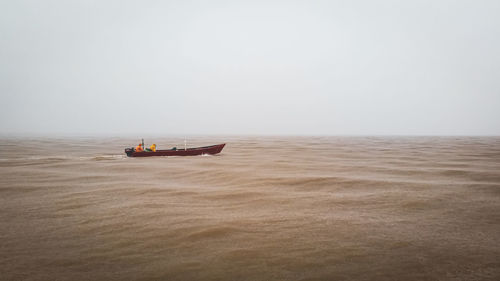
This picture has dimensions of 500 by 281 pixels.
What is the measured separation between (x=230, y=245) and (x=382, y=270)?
2862 mm

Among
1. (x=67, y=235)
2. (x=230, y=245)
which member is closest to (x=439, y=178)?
(x=230, y=245)

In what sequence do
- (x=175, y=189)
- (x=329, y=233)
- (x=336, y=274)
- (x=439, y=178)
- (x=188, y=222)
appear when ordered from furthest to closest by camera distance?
(x=439, y=178) → (x=175, y=189) → (x=188, y=222) → (x=329, y=233) → (x=336, y=274)

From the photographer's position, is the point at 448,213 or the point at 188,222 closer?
the point at 188,222

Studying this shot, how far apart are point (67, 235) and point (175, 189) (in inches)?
199

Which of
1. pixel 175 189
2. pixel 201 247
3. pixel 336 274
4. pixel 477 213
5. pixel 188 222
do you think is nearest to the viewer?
pixel 336 274

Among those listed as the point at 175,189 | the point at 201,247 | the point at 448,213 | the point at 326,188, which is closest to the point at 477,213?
the point at 448,213

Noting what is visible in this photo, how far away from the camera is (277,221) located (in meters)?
7.30

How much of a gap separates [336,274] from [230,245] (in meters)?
2.18

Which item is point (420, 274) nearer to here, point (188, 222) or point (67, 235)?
point (188, 222)

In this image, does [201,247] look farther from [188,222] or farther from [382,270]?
[382,270]

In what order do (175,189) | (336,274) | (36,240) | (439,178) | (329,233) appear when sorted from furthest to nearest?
(439,178), (175,189), (329,233), (36,240), (336,274)

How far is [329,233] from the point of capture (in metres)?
6.45

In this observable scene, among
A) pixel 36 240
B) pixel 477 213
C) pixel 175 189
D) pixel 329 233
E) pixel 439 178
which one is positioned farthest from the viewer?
pixel 439 178

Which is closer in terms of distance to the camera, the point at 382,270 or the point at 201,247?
the point at 382,270
